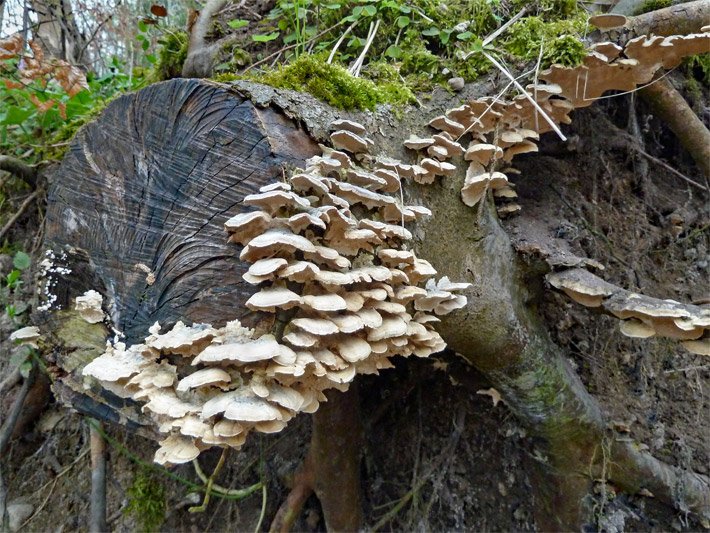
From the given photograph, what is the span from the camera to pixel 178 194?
167 cm

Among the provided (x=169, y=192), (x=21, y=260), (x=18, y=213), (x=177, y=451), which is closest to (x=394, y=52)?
(x=169, y=192)

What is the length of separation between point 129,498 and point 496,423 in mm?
2806

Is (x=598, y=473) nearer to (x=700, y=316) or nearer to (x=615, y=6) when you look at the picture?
(x=700, y=316)

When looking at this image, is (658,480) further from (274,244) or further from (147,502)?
(147,502)

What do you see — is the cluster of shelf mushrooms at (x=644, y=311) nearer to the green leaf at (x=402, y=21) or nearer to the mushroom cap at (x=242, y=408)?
the mushroom cap at (x=242, y=408)

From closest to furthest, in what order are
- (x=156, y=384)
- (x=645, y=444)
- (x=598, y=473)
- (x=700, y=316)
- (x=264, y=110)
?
(x=156, y=384) < (x=264, y=110) < (x=700, y=316) < (x=598, y=473) < (x=645, y=444)

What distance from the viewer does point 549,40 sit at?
239 centimetres

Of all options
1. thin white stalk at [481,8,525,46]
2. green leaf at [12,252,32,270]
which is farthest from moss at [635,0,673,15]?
green leaf at [12,252,32,270]

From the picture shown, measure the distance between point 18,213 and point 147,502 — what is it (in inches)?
101

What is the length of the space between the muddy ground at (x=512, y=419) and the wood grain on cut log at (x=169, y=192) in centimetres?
169

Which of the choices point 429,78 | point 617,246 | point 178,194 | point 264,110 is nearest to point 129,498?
point 178,194

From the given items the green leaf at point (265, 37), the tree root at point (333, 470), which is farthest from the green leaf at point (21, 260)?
the tree root at point (333, 470)

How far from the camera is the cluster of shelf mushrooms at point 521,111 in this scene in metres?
2.03

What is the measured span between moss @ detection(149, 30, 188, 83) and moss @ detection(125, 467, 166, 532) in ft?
10.5
